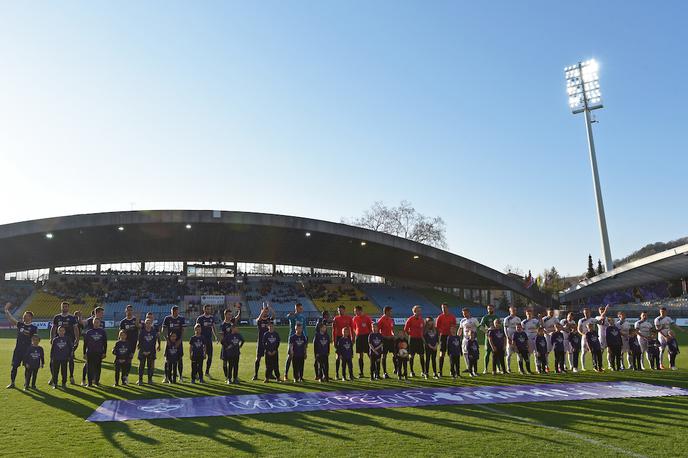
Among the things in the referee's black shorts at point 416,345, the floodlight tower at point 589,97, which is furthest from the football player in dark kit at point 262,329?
the floodlight tower at point 589,97

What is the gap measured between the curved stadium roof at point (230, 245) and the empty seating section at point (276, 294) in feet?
7.80

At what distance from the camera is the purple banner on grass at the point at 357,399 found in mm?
8617

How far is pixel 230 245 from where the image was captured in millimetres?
45625

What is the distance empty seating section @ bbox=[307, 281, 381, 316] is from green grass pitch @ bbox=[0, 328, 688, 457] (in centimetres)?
3869

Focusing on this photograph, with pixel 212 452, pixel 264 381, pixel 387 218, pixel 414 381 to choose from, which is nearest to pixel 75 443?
pixel 212 452

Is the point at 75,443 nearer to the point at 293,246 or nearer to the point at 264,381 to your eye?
the point at 264,381

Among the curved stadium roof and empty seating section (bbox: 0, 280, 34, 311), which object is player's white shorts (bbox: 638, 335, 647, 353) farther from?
empty seating section (bbox: 0, 280, 34, 311)

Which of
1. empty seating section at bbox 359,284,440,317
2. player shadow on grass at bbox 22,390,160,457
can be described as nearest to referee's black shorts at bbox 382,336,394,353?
player shadow on grass at bbox 22,390,160,457

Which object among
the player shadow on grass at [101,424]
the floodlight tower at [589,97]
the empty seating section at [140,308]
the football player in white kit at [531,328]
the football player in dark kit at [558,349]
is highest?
the floodlight tower at [589,97]

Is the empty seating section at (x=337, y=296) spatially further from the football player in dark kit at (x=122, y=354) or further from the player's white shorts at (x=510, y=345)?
the football player in dark kit at (x=122, y=354)

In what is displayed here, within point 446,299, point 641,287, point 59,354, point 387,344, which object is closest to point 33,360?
point 59,354

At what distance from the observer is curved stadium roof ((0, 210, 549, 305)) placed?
36.6 m

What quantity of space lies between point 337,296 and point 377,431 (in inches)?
1750

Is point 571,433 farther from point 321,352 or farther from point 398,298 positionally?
point 398,298
